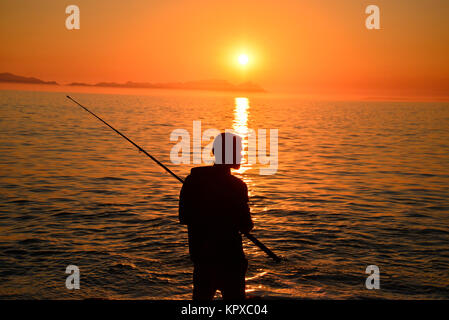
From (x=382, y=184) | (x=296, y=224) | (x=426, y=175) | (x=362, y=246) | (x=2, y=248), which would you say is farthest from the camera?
(x=426, y=175)

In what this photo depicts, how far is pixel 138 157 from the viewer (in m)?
21.1

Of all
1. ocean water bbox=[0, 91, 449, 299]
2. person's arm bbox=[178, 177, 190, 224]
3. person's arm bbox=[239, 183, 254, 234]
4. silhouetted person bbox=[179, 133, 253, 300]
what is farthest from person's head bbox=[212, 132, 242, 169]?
ocean water bbox=[0, 91, 449, 299]

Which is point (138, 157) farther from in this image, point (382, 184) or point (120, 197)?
point (382, 184)

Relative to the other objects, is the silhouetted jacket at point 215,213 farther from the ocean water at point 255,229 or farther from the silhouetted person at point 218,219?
the ocean water at point 255,229

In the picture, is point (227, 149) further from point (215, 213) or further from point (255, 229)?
point (255, 229)

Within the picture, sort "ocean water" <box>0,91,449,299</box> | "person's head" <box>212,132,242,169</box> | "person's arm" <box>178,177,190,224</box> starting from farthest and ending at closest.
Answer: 1. "ocean water" <box>0,91,449,299</box>
2. "person's arm" <box>178,177,190,224</box>
3. "person's head" <box>212,132,242,169</box>

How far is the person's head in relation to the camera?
12.5 ft

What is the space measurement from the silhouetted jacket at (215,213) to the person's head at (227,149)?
2.8 inches

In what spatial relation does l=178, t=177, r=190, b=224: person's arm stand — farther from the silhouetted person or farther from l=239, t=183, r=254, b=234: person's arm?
l=239, t=183, r=254, b=234: person's arm

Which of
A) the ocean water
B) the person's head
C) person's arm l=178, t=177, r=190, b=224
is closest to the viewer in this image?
the person's head

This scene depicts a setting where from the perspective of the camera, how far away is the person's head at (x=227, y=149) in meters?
3.82

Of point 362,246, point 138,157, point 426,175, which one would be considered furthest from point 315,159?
point 362,246

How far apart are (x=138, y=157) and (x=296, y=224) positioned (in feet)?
39.7

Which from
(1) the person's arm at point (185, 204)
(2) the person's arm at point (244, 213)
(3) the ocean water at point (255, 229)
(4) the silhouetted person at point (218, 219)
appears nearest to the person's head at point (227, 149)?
(4) the silhouetted person at point (218, 219)
